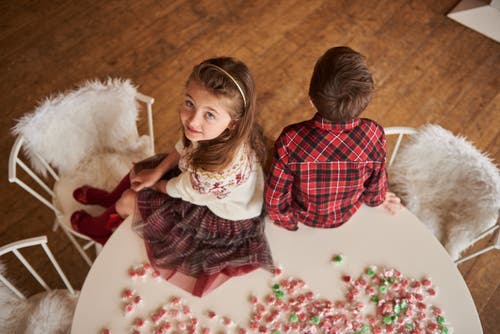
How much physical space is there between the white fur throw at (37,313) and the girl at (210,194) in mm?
383

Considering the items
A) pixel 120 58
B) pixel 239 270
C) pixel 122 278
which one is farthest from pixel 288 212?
pixel 120 58

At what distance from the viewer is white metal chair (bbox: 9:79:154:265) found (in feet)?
5.13

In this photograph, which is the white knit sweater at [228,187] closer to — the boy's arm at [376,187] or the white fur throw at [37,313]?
the boy's arm at [376,187]

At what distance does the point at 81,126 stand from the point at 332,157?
1010 millimetres

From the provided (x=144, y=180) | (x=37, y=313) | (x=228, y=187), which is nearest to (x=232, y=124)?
(x=228, y=187)

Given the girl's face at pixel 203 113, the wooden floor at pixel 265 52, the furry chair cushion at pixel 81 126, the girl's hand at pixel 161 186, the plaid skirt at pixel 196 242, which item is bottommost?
the wooden floor at pixel 265 52

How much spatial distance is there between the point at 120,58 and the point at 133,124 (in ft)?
3.92

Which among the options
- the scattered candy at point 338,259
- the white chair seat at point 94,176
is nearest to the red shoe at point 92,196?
the white chair seat at point 94,176

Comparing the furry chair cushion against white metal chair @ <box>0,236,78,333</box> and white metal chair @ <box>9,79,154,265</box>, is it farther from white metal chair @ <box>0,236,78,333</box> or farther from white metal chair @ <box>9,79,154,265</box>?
white metal chair @ <box>0,236,78,333</box>

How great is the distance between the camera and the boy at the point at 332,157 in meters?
1.11

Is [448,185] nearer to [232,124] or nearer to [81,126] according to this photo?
[232,124]

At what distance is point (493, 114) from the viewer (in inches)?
106

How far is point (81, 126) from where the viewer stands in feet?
5.48

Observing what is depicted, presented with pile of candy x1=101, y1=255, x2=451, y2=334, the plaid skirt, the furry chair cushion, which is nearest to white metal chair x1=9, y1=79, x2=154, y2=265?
the furry chair cushion
